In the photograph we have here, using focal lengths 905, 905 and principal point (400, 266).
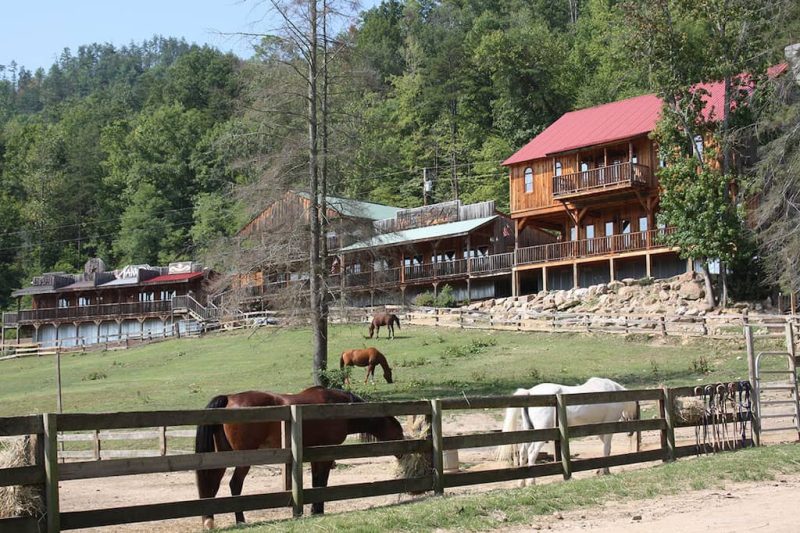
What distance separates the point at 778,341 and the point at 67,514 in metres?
29.0

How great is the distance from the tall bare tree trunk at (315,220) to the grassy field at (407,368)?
2247mm

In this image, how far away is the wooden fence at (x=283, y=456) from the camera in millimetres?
7945

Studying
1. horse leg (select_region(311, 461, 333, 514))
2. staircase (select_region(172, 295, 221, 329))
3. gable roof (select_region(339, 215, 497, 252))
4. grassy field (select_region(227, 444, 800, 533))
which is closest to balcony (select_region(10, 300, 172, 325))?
staircase (select_region(172, 295, 221, 329))

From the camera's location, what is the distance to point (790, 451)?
13633mm

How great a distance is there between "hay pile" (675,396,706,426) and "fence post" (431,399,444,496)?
572 cm

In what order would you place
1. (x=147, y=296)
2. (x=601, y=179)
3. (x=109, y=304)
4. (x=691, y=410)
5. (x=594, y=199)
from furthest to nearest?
(x=147, y=296), (x=109, y=304), (x=594, y=199), (x=601, y=179), (x=691, y=410)

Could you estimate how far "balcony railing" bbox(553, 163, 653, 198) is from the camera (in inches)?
1855

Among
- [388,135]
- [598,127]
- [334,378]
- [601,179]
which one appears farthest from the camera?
[388,135]

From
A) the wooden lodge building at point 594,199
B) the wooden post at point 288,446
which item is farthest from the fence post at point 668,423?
the wooden lodge building at point 594,199

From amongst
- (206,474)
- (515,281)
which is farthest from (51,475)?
(515,281)

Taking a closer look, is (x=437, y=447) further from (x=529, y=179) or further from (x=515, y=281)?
(x=529, y=179)

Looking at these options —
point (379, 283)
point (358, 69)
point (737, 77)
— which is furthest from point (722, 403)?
point (737, 77)

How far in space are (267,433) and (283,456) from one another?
175cm

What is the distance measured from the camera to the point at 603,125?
52281 mm
